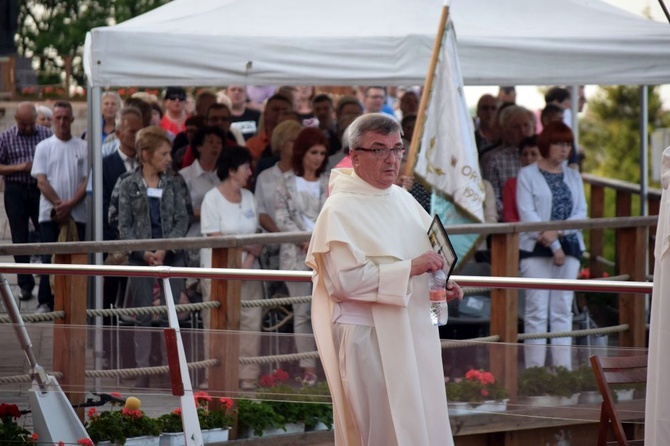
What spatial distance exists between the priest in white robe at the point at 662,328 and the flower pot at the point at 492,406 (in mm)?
1269

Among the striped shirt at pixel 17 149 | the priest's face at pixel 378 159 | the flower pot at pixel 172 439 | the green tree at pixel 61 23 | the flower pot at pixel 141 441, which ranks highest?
the green tree at pixel 61 23

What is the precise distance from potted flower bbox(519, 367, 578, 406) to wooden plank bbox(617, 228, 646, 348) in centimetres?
303

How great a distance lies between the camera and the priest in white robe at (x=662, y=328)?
4.91m

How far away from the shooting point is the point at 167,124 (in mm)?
12281

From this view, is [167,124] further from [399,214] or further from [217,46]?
[399,214]

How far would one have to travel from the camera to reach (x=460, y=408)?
6.37m

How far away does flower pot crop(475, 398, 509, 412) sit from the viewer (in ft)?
20.4

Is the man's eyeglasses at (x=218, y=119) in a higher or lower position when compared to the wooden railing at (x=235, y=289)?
higher

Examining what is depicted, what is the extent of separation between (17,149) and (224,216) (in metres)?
2.95

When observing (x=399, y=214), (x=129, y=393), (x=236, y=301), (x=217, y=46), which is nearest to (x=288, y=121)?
(x=217, y=46)

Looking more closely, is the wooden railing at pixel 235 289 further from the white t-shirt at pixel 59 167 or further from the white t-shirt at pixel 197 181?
the white t-shirt at pixel 59 167

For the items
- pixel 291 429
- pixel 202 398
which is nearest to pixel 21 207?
pixel 291 429

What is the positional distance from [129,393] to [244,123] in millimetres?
6460

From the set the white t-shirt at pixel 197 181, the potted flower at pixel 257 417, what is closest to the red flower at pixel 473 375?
the potted flower at pixel 257 417
